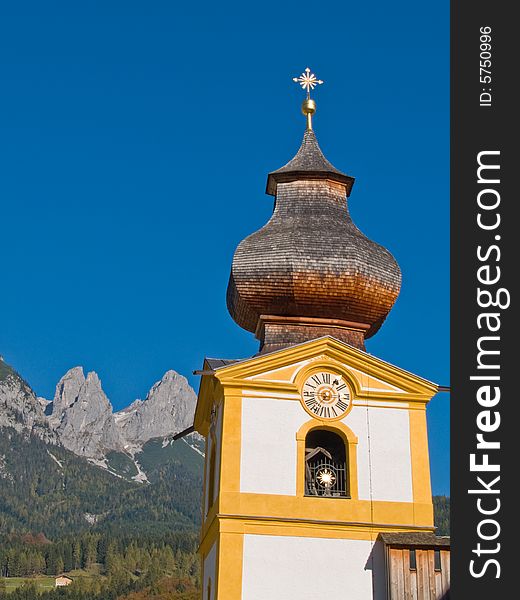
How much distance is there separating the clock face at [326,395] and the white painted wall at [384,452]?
0.94 feet

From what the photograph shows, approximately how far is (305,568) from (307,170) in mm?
10319

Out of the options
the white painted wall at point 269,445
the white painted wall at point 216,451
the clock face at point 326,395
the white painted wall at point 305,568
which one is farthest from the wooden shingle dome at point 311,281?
the white painted wall at point 305,568

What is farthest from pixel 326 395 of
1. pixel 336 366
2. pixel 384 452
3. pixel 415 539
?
pixel 415 539

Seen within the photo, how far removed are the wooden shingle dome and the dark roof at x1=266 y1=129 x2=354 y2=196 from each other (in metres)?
1.39

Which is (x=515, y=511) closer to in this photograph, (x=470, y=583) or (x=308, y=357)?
(x=470, y=583)

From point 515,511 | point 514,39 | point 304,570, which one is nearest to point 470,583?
point 515,511

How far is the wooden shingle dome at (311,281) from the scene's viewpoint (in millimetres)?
25172

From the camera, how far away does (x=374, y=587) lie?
21750 mm

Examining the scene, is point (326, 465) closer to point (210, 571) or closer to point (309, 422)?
point (309, 422)

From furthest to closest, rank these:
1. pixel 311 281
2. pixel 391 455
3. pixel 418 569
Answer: pixel 311 281 < pixel 391 455 < pixel 418 569

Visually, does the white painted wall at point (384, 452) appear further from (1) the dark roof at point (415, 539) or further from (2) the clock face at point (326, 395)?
(1) the dark roof at point (415, 539)

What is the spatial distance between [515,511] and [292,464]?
9.63 metres

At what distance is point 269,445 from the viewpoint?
23078 millimetres

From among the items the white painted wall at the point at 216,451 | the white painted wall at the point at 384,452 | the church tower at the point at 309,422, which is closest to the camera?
the church tower at the point at 309,422
